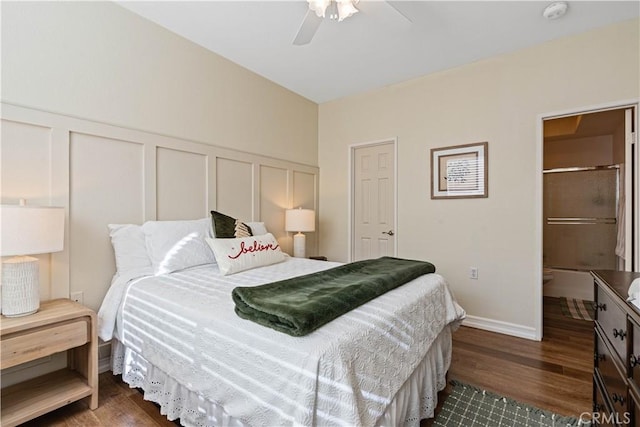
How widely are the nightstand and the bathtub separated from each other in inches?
Result: 200

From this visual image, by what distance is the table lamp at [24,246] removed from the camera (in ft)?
5.06

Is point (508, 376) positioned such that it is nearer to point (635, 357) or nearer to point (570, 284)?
point (635, 357)

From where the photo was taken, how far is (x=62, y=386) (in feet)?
6.04

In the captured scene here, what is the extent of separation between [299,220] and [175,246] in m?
1.62

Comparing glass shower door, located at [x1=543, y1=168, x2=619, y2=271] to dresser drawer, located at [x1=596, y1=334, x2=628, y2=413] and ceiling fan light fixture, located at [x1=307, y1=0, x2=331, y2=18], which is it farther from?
ceiling fan light fixture, located at [x1=307, y1=0, x2=331, y2=18]

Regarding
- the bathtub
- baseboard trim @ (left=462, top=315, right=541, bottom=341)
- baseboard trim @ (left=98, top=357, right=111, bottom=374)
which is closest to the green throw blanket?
baseboard trim @ (left=98, top=357, right=111, bottom=374)

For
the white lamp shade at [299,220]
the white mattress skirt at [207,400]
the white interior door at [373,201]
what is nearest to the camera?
the white mattress skirt at [207,400]

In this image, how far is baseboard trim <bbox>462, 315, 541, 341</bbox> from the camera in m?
2.95

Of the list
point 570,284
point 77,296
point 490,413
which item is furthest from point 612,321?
point 570,284

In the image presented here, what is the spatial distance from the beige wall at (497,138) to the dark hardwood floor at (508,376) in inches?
14.1

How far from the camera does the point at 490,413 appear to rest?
1.83 meters

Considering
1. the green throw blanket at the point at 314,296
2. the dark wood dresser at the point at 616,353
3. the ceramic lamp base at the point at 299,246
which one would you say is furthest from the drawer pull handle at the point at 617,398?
the ceramic lamp base at the point at 299,246

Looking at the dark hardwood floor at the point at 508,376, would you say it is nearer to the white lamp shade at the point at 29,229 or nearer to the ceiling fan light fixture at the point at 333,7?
the white lamp shade at the point at 29,229

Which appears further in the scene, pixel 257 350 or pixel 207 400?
pixel 207 400
